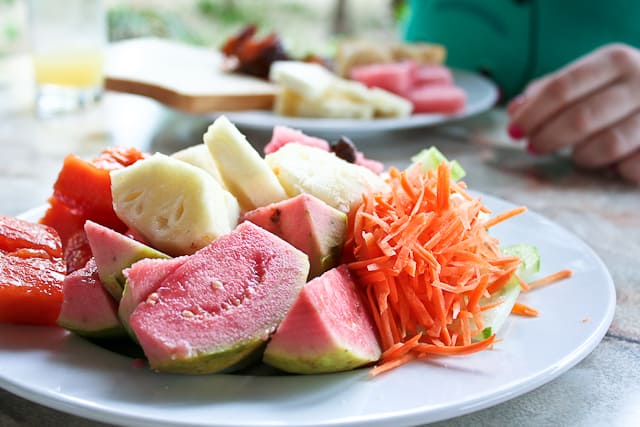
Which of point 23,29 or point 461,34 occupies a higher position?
point 461,34

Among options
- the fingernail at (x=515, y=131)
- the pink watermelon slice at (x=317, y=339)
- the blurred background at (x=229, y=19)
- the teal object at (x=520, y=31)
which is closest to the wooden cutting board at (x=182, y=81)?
the fingernail at (x=515, y=131)

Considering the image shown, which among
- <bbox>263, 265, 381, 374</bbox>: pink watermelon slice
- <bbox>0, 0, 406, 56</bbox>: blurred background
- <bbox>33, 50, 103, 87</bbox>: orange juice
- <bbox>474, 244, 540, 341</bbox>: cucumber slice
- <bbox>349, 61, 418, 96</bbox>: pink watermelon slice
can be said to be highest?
<bbox>263, 265, 381, 374</bbox>: pink watermelon slice

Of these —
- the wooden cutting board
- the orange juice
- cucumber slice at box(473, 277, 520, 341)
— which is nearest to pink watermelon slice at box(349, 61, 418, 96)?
the wooden cutting board

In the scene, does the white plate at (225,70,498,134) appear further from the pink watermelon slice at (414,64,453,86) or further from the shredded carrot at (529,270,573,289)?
Result: the shredded carrot at (529,270,573,289)

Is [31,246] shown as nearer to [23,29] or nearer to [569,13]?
[569,13]

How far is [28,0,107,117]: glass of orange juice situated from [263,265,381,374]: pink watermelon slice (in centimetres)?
213

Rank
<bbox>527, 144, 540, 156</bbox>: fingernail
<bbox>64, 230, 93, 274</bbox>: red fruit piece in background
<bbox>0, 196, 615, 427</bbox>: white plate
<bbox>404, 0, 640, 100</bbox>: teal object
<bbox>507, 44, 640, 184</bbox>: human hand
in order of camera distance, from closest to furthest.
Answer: <bbox>0, 196, 615, 427</bbox>: white plate < <bbox>64, 230, 93, 274</bbox>: red fruit piece in background < <bbox>507, 44, 640, 184</bbox>: human hand < <bbox>527, 144, 540, 156</bbox>: fingernail < <bbox>404, 0, 640, 100</bbox>: teal object

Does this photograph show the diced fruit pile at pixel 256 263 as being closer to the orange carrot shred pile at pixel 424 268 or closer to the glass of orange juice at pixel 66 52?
the orange carrot shred pile at pixel 424 268

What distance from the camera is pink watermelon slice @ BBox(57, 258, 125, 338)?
102 centimetres

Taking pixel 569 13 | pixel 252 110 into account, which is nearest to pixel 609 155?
pixel 569 13

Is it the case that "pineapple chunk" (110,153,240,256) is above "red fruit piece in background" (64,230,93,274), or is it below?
above

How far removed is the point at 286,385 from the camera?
92cm

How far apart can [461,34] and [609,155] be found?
127 centimetres

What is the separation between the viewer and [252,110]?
2568 millimetres
